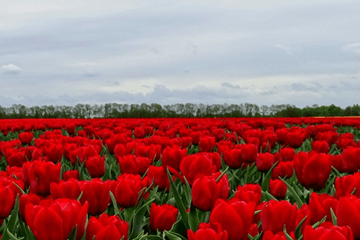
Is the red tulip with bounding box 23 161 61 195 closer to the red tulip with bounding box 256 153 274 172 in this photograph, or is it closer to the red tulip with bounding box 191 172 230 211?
the red tulip with bounding box 191 172 230 211

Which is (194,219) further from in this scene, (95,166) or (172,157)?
(95,166)

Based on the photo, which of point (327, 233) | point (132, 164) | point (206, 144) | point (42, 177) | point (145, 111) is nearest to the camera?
point (327, 233)

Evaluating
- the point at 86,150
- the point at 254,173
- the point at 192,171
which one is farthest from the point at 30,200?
the point at 254,173

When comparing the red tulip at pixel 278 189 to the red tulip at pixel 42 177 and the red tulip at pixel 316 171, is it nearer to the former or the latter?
the red tulip at pixel 316 171

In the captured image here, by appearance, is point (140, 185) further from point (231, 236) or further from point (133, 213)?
point (231, 236)

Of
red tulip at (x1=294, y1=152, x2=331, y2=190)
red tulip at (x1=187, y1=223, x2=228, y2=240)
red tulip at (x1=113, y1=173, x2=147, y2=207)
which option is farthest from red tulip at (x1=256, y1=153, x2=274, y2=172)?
red tulip at (x1=187, y1=223, x2=228, y2=240)

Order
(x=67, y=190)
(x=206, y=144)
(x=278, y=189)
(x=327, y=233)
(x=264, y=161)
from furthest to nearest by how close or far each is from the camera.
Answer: (x=206, y=144)
(x=264, y=161)
(x=278, y=189)
(x=67, y=190)
(x=327, y=233)

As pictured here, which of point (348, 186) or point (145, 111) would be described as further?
point (145, 111)

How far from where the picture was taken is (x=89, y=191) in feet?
5.65

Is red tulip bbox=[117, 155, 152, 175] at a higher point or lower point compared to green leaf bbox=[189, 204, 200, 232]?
higher

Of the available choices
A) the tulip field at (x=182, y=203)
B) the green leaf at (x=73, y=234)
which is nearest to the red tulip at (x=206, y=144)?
the tulip field at (x=182, y=203)

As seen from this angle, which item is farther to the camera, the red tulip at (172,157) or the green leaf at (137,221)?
the red tulip at (172,157)

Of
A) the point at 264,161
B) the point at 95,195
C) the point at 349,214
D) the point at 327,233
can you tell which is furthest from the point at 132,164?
the point at 327,233

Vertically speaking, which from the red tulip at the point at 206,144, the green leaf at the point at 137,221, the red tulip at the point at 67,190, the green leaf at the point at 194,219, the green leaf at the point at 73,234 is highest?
the red tulip at the point at 206,144
